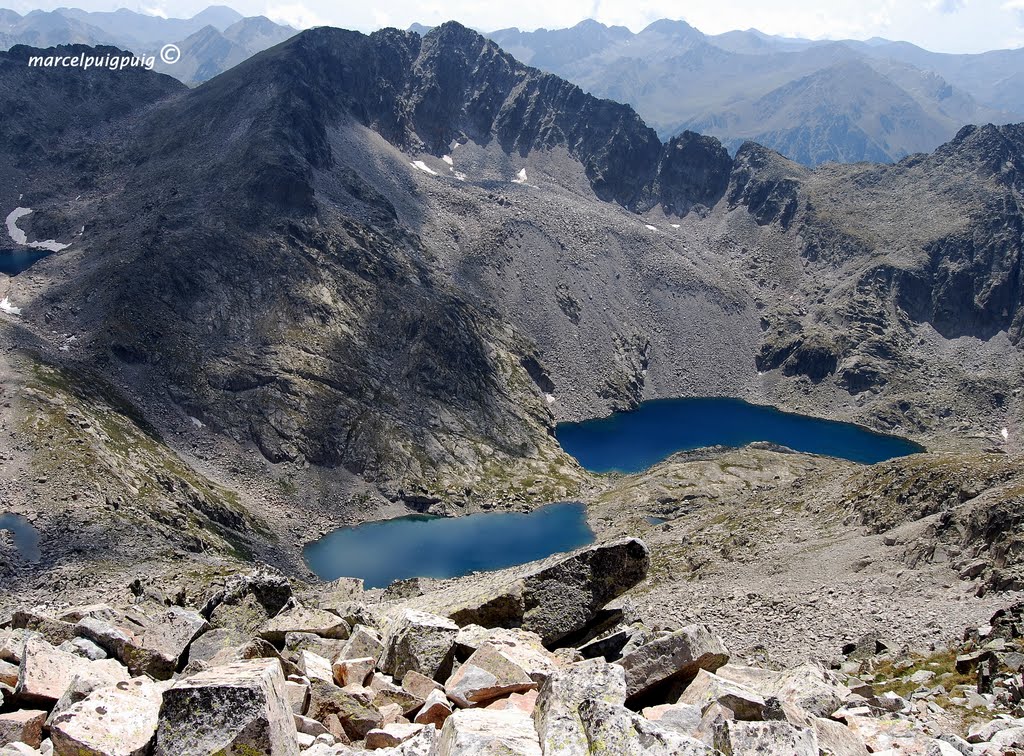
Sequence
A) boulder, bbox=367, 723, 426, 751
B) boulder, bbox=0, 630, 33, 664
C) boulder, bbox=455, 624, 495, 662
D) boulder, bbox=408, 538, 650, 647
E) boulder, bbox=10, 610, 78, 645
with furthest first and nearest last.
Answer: boulder, bbox=408, 538, 650, 647 → boulder, bbox=10, 610, 78, 645 → boulder, bbox=455, 624, 495, 662 → boulder, bbox=0, 630, 33, 664 → boulder, bbox=367, 723, 426, 751

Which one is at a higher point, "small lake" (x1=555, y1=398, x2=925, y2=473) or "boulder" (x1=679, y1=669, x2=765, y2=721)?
"boulder" (x1=679, y1=669, x2=765, y2=721)

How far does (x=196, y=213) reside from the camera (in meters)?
163

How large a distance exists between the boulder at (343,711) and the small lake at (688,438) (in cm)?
14378

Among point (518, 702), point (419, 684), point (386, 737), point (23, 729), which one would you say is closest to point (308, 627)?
point (419, 684)

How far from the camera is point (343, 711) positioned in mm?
16000

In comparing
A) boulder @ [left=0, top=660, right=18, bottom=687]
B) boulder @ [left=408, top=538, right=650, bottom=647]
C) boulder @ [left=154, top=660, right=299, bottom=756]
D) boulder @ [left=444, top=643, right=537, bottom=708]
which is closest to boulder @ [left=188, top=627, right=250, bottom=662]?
boulder @ [left=0, top=660, right=18, bottom=687]

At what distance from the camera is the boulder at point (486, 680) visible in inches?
643

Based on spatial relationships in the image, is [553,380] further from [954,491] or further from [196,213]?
[954,491]

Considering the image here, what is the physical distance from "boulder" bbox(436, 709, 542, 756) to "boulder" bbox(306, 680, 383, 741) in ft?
10.7

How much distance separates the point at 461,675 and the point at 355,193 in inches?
7376

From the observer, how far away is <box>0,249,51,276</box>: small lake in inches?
7146

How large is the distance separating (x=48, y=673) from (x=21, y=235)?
20889 cm

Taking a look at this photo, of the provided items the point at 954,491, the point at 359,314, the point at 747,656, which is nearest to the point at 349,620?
the point at 747,656

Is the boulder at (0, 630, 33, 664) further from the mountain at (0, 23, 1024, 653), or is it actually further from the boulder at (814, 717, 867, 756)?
the mountain at (0, 23, 1024, 653)
